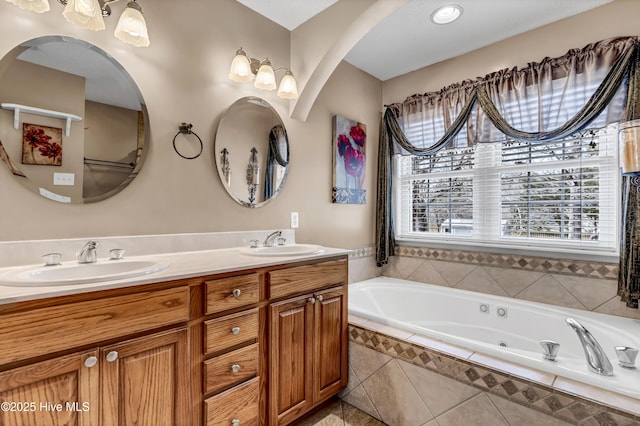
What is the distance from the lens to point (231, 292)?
1.41m

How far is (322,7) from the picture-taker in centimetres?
214

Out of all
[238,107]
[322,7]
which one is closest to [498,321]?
[238,107]

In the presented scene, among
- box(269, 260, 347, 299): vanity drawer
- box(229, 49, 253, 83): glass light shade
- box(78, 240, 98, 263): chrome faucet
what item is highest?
box(229, 49, 253, 83): glass light shade

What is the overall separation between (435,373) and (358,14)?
213cm

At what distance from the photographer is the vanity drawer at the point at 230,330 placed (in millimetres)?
1339

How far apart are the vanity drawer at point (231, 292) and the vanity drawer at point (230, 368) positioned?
8.5 inches

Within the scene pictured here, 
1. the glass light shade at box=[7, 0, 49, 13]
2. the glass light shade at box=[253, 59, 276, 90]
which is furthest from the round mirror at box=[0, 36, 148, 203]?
the glass light shade at box=[253, 59, 276, 90]

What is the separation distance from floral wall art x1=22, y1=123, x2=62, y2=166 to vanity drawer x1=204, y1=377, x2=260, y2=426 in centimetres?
129

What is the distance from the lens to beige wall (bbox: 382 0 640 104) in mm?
2049

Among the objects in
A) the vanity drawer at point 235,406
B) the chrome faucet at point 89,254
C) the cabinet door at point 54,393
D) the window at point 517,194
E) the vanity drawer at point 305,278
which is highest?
the window at point 517,194

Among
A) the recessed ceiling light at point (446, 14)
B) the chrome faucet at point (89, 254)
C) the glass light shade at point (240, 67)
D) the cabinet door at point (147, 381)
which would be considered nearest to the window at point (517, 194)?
the recessed ceiling light at point (446, 14)

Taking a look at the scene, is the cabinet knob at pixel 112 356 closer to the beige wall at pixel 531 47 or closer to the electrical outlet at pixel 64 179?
the electrical outlet at pixel 64 179

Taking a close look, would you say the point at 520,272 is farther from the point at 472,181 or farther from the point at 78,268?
the point at 78,268

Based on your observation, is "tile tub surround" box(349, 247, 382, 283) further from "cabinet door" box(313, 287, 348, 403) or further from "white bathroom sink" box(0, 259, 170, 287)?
"white bathroom sink" box(0, 259, 170, 287)
